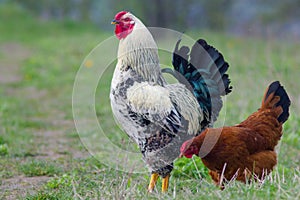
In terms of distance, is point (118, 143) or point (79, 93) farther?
point (79, 93)

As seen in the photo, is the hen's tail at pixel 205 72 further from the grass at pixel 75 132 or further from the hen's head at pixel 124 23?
the grass at pixel 75 132

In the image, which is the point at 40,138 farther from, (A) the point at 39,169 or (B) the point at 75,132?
(A) the point at 39,169

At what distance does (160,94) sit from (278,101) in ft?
4.55

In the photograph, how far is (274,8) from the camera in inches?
837

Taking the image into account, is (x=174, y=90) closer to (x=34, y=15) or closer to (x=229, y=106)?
(x=229, y=106)

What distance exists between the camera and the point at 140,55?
16.3 feet

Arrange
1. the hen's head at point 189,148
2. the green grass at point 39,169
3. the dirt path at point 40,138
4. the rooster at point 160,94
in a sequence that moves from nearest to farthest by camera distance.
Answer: the hen's head at point 189,148
the rooster at point 160,94
the dirt path at point 40,138
the green grass at point 39,169

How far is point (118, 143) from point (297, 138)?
2472 millimetres

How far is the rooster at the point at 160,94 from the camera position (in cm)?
472

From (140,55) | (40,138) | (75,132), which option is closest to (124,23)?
(140,55)

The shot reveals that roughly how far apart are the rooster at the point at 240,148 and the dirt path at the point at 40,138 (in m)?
1.78

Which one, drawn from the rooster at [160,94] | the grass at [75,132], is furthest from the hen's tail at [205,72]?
the grass at [75,132]

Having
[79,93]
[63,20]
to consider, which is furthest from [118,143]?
[63,20]

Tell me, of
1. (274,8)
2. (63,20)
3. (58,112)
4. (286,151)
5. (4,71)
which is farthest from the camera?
(63,20)
